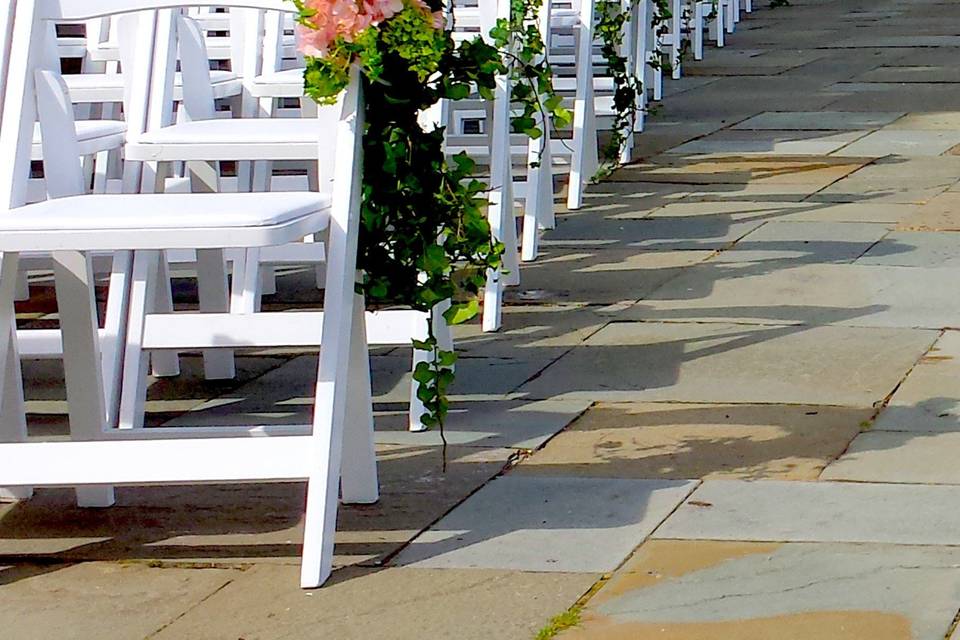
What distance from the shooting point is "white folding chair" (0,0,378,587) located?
2.88 metres

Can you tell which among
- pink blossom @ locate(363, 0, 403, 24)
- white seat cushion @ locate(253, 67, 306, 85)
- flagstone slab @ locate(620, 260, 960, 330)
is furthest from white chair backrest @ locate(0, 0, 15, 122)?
flagstone slab @ locate(620, 260, 960, 330)

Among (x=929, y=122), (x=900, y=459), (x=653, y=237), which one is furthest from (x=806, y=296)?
(x=929, y=122)

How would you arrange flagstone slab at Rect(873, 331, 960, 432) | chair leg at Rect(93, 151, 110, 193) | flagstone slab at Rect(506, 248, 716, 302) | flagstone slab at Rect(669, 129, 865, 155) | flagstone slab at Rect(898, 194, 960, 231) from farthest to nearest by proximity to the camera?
flagstone slab at Rect(669, 129, 865, 155) < flagstone slab at Rect(898, 194, 960, 231) < flagstone slab at Rect(506, 248, 716, 302) < chair leg at Rect(93, 151, 110, 193) < flagstone slab at Rect(873, 331, 960, 432)

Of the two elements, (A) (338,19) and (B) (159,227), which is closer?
(B) (159,227)

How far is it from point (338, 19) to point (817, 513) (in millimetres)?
1231

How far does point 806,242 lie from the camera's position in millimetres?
5863

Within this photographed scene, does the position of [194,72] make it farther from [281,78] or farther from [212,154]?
[212,154]

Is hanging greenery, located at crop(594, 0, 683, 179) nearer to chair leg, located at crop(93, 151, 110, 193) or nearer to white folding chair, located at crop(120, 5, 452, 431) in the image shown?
white folding chair, located at crop(120, 5, 452, 431)

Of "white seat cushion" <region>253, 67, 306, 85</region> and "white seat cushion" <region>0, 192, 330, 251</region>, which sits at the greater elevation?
"white seat cushion" <region>253, 67, 306, 85</region>

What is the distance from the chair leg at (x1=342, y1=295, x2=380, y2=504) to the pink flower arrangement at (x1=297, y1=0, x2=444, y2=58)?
53cm

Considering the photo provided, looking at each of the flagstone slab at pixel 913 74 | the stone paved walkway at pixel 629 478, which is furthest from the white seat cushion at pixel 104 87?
the flagstone slab at pixel 913 74

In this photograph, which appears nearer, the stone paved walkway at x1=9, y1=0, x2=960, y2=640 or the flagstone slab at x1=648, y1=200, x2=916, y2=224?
the stone paved walkway at x1=9, y1=0, x2=960, y2=640

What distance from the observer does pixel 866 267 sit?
5.46 meters

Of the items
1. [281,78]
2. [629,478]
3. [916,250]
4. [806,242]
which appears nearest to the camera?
[629,478]
